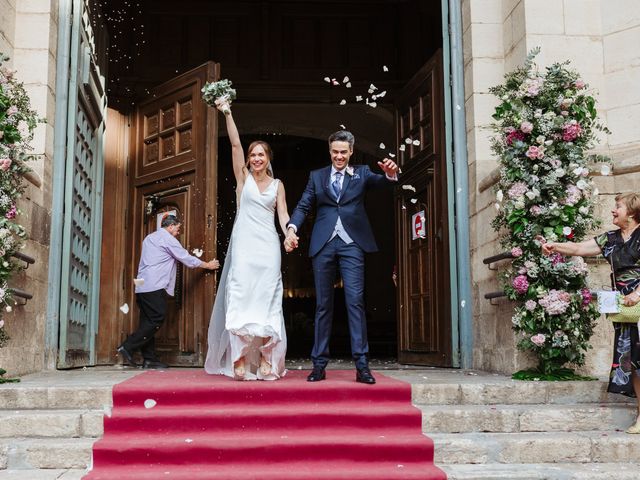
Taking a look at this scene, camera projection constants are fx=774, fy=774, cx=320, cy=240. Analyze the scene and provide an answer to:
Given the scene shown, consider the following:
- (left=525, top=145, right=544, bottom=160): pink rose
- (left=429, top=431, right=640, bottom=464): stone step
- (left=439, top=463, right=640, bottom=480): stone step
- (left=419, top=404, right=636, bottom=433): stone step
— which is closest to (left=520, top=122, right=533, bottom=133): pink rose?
(left=525, top=145, right=544, bottom=160): pink rose

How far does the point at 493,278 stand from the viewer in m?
7.02

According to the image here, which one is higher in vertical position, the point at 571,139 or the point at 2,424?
the point at 571,139

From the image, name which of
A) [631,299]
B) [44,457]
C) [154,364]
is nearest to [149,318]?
[154,364]

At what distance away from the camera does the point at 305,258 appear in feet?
60.0

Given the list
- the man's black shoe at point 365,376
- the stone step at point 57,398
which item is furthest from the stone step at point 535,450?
the stone step at point 57,398

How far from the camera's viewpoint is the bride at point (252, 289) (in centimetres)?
598

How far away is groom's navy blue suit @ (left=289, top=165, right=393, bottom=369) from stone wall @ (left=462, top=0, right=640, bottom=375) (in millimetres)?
1568

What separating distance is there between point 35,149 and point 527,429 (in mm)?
4965

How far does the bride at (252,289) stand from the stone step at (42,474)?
166 centimetres

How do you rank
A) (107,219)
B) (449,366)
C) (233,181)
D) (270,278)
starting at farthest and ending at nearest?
(233,181)
(107,219)
(449,366)
(270,278)

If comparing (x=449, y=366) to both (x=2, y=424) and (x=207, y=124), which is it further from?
(x=2, y=424)

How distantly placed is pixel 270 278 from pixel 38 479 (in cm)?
237

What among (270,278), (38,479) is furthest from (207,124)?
(38,479)

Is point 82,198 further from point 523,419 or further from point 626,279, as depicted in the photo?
point 626,279
